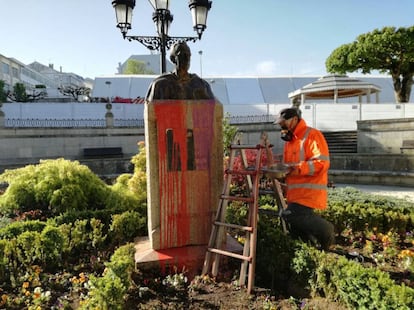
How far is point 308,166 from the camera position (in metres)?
3.25

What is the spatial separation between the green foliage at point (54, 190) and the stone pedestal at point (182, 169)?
335cm

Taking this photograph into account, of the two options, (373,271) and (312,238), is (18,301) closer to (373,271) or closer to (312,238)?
(312,238)

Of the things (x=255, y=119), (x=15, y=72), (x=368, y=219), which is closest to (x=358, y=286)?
(x=368, y=219)

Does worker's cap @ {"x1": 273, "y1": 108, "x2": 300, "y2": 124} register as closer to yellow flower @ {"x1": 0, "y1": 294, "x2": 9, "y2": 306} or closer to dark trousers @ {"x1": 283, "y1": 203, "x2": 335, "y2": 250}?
dark trousers @ {"x1": 283, "y1": 203, "x2": 335, "y2": 250}

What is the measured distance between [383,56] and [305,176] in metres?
19.0

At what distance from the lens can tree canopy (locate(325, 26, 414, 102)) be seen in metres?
17.5

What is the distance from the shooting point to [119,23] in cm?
711

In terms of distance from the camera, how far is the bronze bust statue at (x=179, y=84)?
388 centimetres

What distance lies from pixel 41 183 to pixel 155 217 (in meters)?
4.14

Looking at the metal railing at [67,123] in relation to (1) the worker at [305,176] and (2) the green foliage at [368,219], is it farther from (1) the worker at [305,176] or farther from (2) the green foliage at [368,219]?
(1) the worker at [305,176]

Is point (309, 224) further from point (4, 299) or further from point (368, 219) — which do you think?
point (4, 299)

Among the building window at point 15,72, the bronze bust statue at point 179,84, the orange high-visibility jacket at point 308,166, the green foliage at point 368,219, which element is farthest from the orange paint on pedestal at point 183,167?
the building window at point 15,72

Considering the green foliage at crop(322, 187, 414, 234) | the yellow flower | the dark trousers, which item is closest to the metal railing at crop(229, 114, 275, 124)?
the green foliage at crop(322, 187, 414, 234)

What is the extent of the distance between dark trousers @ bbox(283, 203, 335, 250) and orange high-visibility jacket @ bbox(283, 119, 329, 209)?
3.9 inches
